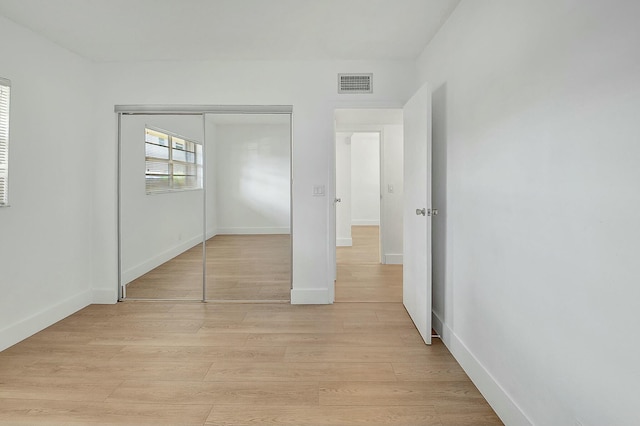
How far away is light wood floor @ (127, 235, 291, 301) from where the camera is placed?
3.84 meters

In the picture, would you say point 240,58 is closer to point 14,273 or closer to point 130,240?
point 130,240

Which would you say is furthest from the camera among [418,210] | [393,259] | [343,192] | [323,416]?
[343,192]

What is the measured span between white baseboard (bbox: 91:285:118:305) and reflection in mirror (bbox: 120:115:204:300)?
142mm

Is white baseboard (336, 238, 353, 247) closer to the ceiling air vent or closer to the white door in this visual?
the white door

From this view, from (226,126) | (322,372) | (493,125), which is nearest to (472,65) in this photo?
(493,125)

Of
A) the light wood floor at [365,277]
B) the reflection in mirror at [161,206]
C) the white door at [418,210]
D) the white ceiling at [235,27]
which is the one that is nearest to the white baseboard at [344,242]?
the light wood floor at [365,277]

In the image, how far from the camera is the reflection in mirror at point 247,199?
3.77 metres

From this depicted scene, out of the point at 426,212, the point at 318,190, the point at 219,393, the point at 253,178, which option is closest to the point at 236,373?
the point at 219,393

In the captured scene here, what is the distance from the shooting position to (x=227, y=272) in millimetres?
3963

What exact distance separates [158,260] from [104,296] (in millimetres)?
605

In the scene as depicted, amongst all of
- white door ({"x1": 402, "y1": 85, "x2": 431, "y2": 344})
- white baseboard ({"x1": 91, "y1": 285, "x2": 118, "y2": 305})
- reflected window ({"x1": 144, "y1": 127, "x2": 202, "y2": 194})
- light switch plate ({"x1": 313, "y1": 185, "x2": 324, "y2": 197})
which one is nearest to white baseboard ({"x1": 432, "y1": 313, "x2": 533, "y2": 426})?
white door ({"x1": 402, "y1": 85, "x2": 431, "y2": 344})

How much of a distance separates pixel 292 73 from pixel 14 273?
2899 mm

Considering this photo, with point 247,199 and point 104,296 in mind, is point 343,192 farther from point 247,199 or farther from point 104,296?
point 104,296

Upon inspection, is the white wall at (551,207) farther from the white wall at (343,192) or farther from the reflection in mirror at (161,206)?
the white wall at (343,192)
